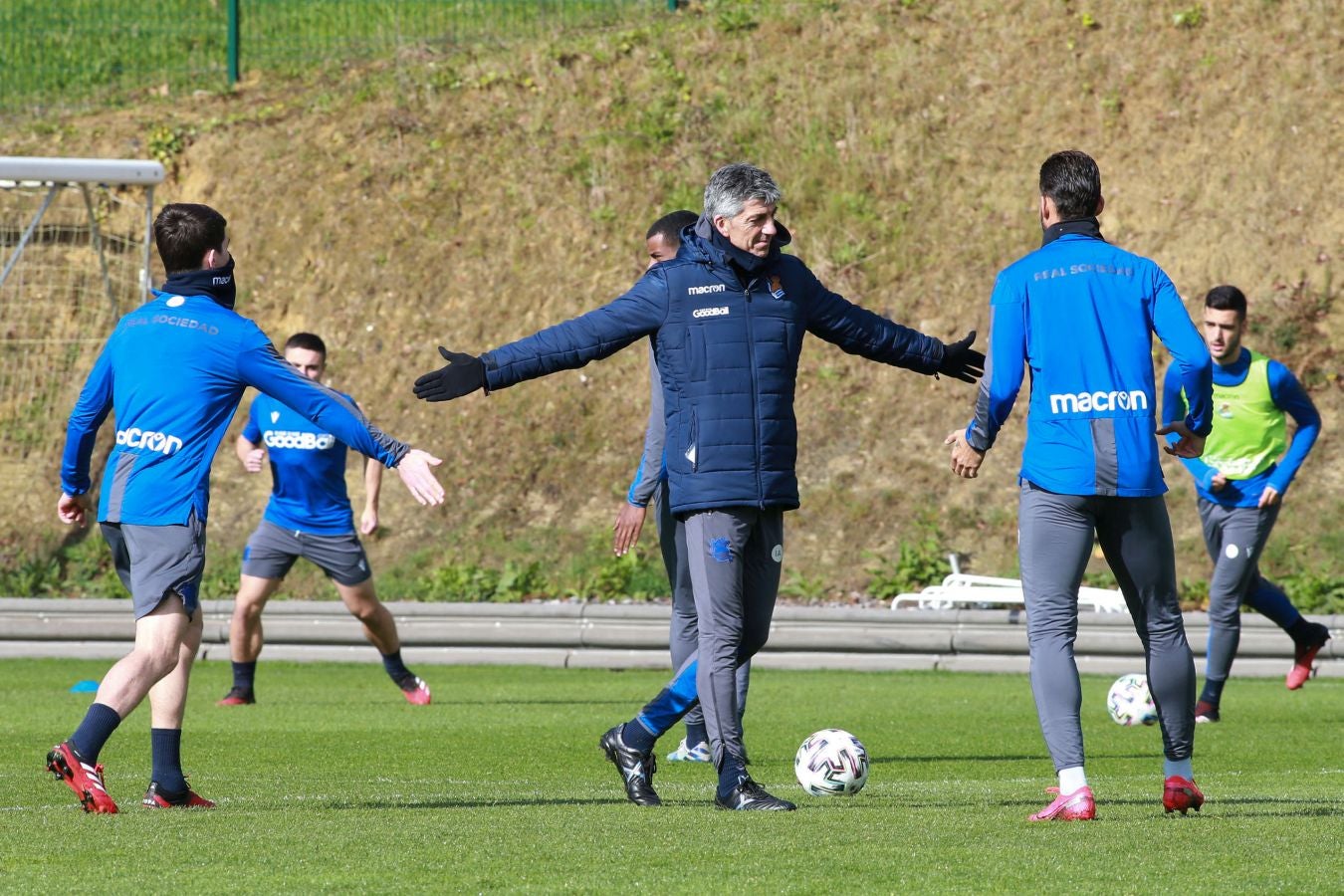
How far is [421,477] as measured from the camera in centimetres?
609

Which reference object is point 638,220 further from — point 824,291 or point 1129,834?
point 1129,834

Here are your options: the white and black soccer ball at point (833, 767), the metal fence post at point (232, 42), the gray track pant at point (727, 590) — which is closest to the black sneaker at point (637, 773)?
the gray track pant at point (727, 590)

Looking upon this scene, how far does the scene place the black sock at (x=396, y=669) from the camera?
41.0 ft

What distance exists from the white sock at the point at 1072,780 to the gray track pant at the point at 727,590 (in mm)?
1088

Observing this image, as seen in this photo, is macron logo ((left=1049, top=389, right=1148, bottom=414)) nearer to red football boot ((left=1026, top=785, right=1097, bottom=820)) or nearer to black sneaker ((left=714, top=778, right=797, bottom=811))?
red football boot ((left=1026, top=785, right=1097, bottom=820))

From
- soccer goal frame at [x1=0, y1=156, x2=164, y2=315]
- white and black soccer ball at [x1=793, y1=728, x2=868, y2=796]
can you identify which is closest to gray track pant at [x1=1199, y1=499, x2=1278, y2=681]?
white and black soccer ball at [x1=793, y1=728, x2=868, y2=796]

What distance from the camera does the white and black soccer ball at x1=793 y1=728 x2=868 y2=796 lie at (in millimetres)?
7133

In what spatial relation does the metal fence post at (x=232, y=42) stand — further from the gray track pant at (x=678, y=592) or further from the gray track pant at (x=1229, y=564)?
the gray track pant at (x=678, y=592)

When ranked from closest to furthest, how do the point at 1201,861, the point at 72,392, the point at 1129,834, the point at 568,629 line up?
the point at 1201,861 < the point at 1129,834 < the point at 568,629 < the point at 72,392

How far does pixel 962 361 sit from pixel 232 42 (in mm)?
20895

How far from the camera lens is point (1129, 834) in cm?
576

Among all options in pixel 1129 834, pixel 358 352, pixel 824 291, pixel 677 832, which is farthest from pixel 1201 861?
pixel 358 352

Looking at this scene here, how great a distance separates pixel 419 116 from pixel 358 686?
12.2 meters

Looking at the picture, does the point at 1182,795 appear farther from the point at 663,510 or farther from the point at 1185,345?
the point at 663,510
